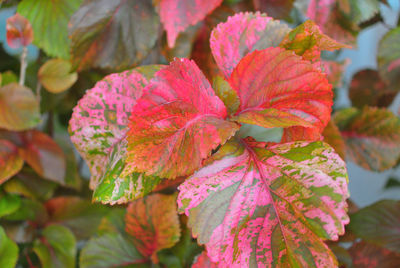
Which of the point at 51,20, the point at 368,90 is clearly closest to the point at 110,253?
the point at 51,20

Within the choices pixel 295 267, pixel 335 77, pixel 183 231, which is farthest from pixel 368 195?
pixel 295 267

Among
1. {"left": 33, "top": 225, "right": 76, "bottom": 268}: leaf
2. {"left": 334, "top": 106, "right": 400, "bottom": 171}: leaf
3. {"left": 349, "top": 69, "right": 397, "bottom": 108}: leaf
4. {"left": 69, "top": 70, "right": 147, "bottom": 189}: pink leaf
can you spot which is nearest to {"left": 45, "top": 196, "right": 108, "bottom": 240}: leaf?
{"left": 33, "top": 225, "right": 76, "bottom": 268}: leaf

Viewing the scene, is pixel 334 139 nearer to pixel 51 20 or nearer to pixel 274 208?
pixel 274 208

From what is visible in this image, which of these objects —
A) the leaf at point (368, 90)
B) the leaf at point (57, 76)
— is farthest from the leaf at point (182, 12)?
the leaf at point (368, 90)

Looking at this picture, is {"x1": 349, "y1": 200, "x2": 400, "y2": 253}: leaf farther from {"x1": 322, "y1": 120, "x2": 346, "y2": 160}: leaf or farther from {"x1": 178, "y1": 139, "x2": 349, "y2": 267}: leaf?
{"x1": 178, "y1": 139, "x2": 349, "y2": 267}: leaf

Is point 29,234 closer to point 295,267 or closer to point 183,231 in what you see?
point 183,231

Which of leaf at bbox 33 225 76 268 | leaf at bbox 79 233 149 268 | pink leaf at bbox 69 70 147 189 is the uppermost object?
pink leaf at bbox 69 70 147 189
